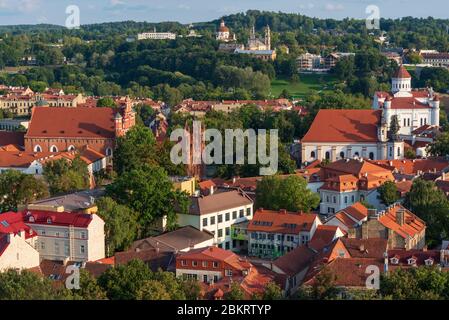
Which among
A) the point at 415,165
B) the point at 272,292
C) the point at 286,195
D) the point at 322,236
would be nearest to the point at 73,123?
the point at 415,165

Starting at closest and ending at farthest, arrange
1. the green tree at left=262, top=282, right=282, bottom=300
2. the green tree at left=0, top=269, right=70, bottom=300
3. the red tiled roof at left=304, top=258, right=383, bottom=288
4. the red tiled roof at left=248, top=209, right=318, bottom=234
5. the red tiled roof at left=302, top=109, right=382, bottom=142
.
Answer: the green tree at left=0, top=269, right=70, bottom=300 < the green tree at left=262, top=282, right=282, bottom=300 < the red tiled roof at left=304, top=258, right=383, bottom=288 < the red tiled roof at left=248, top=209, right=318, bottom=234 < the red tiled roof at left=302, top=109, right=382, bottom=142

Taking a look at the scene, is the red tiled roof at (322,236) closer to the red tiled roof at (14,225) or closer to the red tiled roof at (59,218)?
the red tiled roof at (59,218)

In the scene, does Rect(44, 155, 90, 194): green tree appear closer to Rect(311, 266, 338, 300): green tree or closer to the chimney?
the chimney

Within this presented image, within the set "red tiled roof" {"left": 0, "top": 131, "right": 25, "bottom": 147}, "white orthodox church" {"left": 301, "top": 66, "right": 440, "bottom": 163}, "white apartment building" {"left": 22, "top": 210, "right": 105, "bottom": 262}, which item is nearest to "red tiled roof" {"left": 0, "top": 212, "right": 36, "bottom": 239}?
"white apartment building" {"left": 22, "top": 210, "right": 105, "bottom": 262}

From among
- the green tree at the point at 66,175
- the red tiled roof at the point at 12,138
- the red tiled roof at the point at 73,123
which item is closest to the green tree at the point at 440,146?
the red tiled roof at the point at 73,123

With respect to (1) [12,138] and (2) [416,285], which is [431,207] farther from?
(1) [12,138]
